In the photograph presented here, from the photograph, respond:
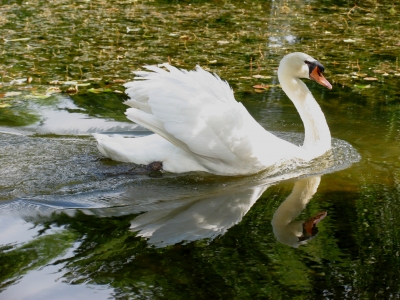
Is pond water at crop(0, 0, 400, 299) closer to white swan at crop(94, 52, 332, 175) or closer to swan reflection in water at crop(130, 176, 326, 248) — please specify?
swan reflection in water at crop(130, 176, 326, 248)

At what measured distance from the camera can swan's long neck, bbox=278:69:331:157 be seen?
6.15m

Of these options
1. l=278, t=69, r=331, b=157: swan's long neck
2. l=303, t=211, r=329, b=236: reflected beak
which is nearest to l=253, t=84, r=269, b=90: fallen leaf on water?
l=278, t=69, r=331, b=157: swan's long neck

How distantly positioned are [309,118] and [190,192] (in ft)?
5.11

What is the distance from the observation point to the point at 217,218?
15.4ft

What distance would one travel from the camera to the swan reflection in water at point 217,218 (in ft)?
14.4

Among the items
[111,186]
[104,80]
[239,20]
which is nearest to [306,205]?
[111,186]

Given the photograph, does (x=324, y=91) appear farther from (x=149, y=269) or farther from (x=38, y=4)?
(x=38, y=4)

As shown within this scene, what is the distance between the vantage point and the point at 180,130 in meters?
5.35

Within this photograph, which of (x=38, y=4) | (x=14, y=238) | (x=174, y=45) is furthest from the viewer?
(x=38, y=4)

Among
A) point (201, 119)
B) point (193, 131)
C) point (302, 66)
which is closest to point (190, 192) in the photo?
point (193, 131)

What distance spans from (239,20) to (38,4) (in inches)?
160

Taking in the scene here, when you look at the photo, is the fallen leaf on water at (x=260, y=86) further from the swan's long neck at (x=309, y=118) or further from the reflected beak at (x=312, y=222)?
the reflected beak at (x=312, y=222)

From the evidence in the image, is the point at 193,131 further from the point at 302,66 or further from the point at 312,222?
the point at 302,66

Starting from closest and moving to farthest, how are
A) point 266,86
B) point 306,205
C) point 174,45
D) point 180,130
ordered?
point 306,205 → point 180,130 → point 266,86 → point 174,45
